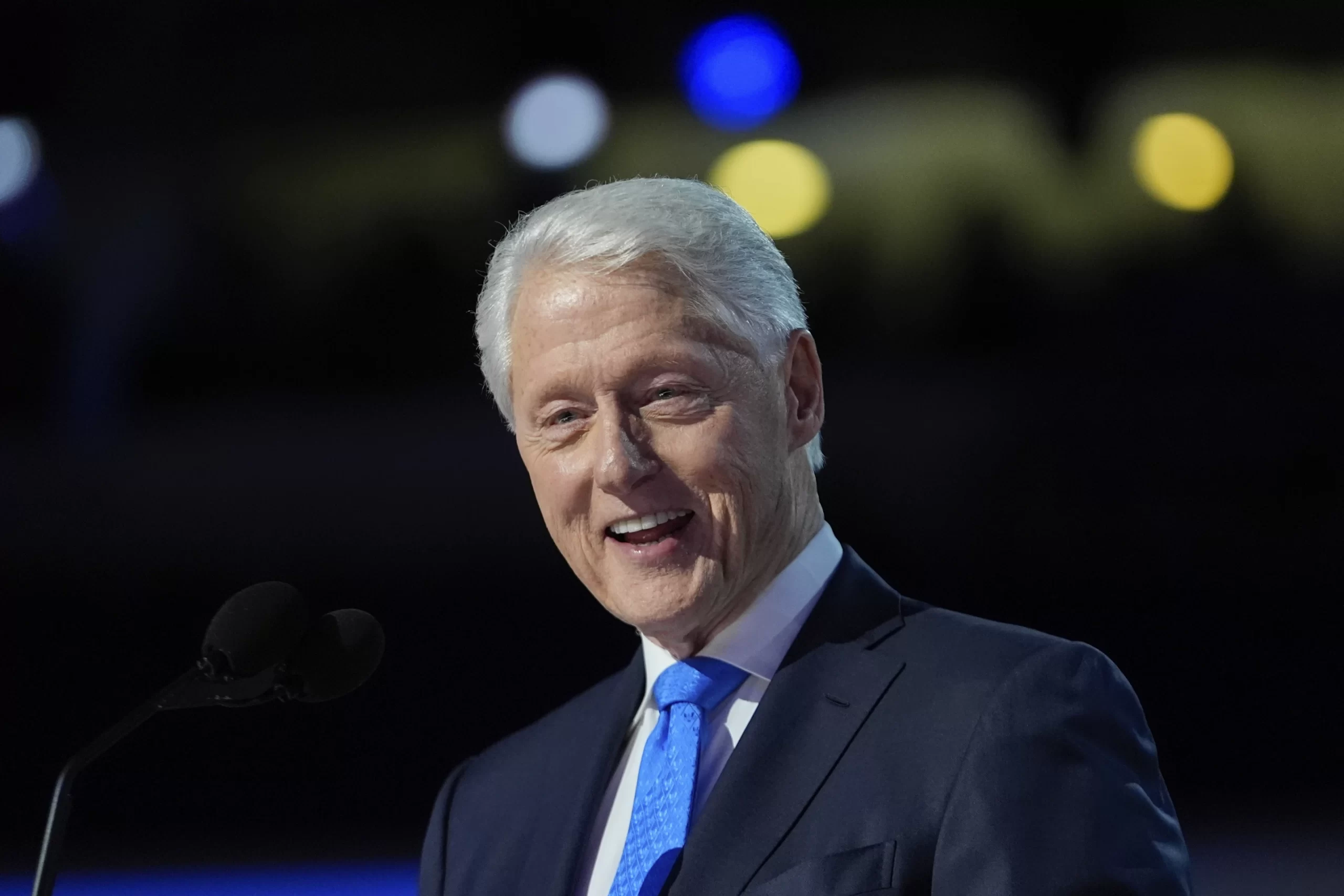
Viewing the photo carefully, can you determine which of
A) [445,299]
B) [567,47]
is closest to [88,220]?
[445,299]

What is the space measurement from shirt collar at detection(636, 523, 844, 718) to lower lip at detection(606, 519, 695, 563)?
134 mm

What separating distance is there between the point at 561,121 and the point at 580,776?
245cm

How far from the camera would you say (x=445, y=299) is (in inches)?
→ 154

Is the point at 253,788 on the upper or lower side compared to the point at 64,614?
lower

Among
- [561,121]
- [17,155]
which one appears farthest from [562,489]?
[17,155]

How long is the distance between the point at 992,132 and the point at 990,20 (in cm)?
29

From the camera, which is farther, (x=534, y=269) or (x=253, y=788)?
(x=253, y=788)

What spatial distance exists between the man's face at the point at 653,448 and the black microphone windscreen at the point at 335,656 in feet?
0.91

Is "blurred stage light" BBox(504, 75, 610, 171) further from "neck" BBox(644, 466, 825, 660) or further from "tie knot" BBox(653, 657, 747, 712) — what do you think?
"tie knot" BBox(653, 657, 747, 712)

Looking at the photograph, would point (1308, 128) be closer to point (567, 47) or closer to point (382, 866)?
point (567, 47)

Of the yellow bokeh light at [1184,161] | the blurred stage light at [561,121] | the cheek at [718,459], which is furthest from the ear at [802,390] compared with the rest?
the blurred stage light at [561,121]

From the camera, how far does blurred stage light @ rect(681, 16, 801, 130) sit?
12.5ft

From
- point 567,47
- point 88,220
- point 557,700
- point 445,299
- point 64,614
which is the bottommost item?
point 557,700

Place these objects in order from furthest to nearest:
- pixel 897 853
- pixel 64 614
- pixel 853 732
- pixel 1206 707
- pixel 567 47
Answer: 1. pixel 567 47
2. pixel 64 614
3. pixel 1206 707
4. pixel 853 732
5. pixel 897 853
